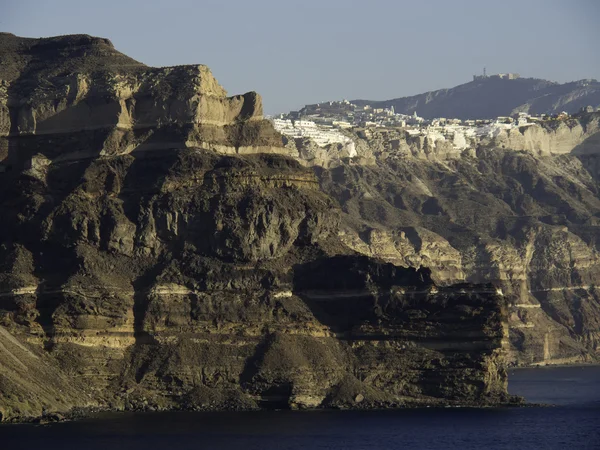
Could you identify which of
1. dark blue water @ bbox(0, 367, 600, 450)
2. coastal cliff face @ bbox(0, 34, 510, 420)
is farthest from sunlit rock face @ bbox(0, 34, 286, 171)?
dark blue water @ bbox(0, 367, 600, 450)

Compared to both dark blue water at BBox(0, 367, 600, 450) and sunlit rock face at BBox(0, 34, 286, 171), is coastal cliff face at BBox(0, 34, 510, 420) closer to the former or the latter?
sunlit rock face at BBox(0, 34, 286, 171)

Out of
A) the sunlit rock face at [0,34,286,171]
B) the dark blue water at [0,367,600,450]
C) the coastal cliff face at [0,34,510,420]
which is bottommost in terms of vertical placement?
the dark blue water at [0,367,600,450]

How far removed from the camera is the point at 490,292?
6905 inches

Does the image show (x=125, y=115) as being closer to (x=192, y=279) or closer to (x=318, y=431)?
(x=192, y=279)

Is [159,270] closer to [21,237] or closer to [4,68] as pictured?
[21,237]

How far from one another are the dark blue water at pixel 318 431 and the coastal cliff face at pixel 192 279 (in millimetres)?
3673

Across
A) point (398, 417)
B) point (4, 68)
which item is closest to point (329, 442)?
point (398, 417)

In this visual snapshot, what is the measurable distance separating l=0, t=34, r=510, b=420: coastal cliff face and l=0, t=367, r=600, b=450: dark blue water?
3.67 m

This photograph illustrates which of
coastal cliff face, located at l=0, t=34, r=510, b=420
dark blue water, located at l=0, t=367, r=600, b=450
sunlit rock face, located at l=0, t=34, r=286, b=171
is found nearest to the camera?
dark blue water, located at l=0, t=367, r=600, b=450

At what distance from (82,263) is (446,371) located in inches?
1206

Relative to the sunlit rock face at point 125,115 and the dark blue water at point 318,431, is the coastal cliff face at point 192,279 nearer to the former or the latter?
the sunlit rock face at point 125,115

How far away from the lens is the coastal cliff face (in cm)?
16625

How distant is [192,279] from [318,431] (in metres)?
25.2

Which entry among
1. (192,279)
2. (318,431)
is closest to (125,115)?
(192,279)
